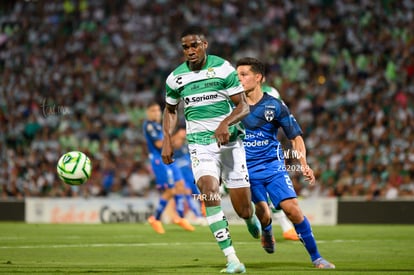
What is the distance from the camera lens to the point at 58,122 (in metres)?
25.8

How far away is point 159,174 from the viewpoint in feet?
58.1

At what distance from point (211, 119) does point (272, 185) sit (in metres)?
1.47

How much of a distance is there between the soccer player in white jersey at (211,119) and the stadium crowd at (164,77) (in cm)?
1218

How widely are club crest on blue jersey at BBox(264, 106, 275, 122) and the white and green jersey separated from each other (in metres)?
1.02

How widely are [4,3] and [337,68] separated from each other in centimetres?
1332

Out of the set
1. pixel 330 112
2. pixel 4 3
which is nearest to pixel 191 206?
pixel 330 112

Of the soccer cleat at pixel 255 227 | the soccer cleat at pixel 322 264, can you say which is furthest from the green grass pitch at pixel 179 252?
the soccer cleat at pixel 255 227

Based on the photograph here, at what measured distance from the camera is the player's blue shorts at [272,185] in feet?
33.0

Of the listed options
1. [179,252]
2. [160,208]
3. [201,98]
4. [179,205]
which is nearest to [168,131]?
[201,98]

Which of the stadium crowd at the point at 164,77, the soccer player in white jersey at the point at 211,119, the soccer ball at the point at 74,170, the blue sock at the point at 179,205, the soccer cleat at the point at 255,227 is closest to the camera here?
the soccer player in white jersey at the point at 211,119

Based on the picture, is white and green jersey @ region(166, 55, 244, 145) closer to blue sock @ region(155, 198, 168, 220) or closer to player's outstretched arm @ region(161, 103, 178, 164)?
player's outstretched arm @ region(161, 103, 178, 164)

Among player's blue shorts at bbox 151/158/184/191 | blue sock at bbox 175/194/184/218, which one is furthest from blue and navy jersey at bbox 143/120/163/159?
blue sock at bbox 175/194/184/218

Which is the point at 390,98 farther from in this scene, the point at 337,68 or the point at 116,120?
the point at 116,120

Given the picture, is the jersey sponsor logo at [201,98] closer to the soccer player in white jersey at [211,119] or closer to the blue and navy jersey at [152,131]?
the soccer player in white jersey at [211,119]
